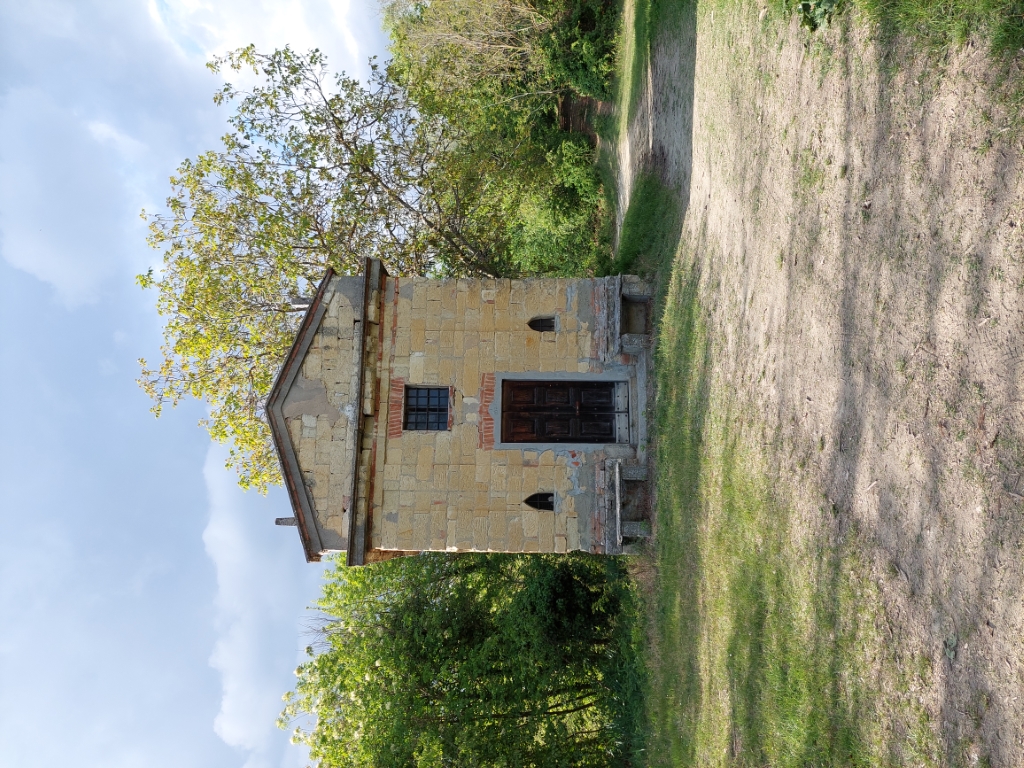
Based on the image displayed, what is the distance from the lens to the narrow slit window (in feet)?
34.4

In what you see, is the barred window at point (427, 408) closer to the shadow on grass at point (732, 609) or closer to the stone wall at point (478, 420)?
the stone wall at point (478, 420)

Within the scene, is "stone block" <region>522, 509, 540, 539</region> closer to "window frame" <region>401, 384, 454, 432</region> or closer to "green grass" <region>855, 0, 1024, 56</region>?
"window frame" <region>401, 384, 454, 432</region>

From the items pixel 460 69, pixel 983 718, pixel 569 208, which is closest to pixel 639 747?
pixel 983 718

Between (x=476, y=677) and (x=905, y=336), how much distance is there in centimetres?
1172

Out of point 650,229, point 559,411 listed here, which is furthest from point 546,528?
point 650,229

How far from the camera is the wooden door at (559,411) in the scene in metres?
10.9

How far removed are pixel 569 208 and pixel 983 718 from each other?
697 inches

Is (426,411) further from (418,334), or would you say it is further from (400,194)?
(400,194)

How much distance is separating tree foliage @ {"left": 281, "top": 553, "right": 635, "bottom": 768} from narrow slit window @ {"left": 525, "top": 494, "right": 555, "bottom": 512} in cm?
272

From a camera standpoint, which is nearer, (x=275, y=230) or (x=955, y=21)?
(x=955, y=21)

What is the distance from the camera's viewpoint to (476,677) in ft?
46.5

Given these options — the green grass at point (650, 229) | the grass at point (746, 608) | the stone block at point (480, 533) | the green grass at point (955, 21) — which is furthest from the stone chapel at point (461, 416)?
the green grass at point (955, 21)

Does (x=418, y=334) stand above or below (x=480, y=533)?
above

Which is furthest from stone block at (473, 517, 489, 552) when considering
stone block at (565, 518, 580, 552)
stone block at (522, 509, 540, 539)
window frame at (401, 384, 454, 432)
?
window frame at (401, 384, 454, 432)
